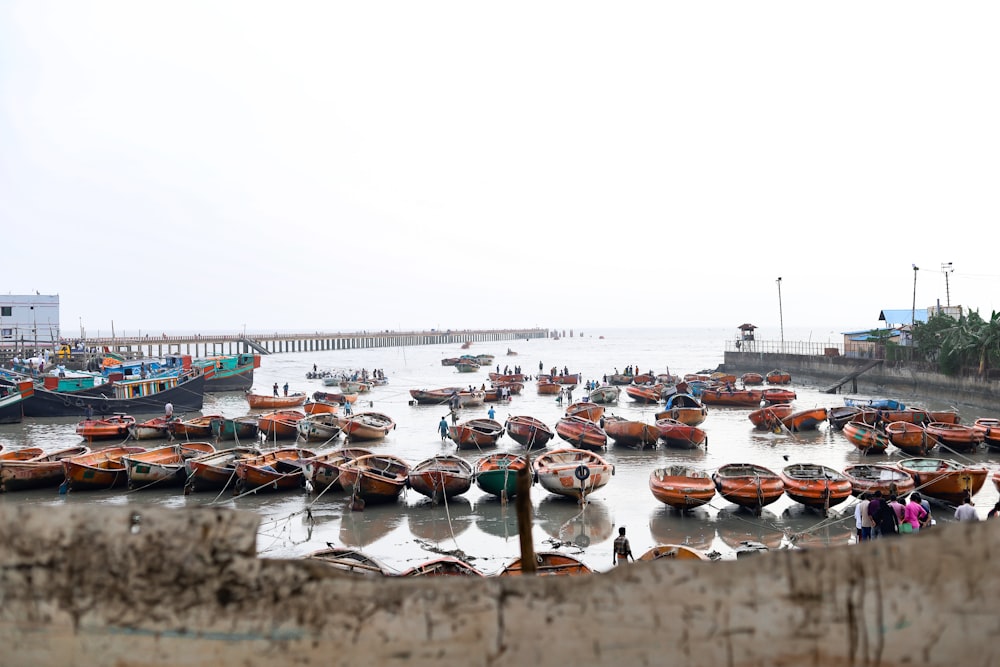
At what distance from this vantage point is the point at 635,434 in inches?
1102

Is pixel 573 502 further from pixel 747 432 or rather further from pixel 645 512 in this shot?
pixel 747 432

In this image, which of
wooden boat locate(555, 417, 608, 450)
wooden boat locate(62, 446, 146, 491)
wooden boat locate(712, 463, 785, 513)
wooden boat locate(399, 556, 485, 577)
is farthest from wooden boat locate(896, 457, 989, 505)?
wooden boat locate(62, 446, 146, 491)


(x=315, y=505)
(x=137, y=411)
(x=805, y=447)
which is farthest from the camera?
(x=137, y=411)

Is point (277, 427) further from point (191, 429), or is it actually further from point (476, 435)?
point (476, 435)

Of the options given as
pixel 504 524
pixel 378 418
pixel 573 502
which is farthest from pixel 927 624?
pixel 378 418

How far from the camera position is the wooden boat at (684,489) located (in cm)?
1712

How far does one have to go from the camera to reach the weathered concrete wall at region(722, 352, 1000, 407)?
128 feet

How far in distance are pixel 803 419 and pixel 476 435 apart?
16349 millimetres

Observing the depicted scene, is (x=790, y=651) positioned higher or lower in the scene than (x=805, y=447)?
higher

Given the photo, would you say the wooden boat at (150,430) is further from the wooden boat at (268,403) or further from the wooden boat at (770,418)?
the wooden boat at (770,418)

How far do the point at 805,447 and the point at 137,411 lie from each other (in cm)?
3807

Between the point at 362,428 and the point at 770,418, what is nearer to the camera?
the point at 362,428

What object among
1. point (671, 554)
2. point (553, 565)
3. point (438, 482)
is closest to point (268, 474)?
point (438, 482)

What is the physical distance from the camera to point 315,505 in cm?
1909
